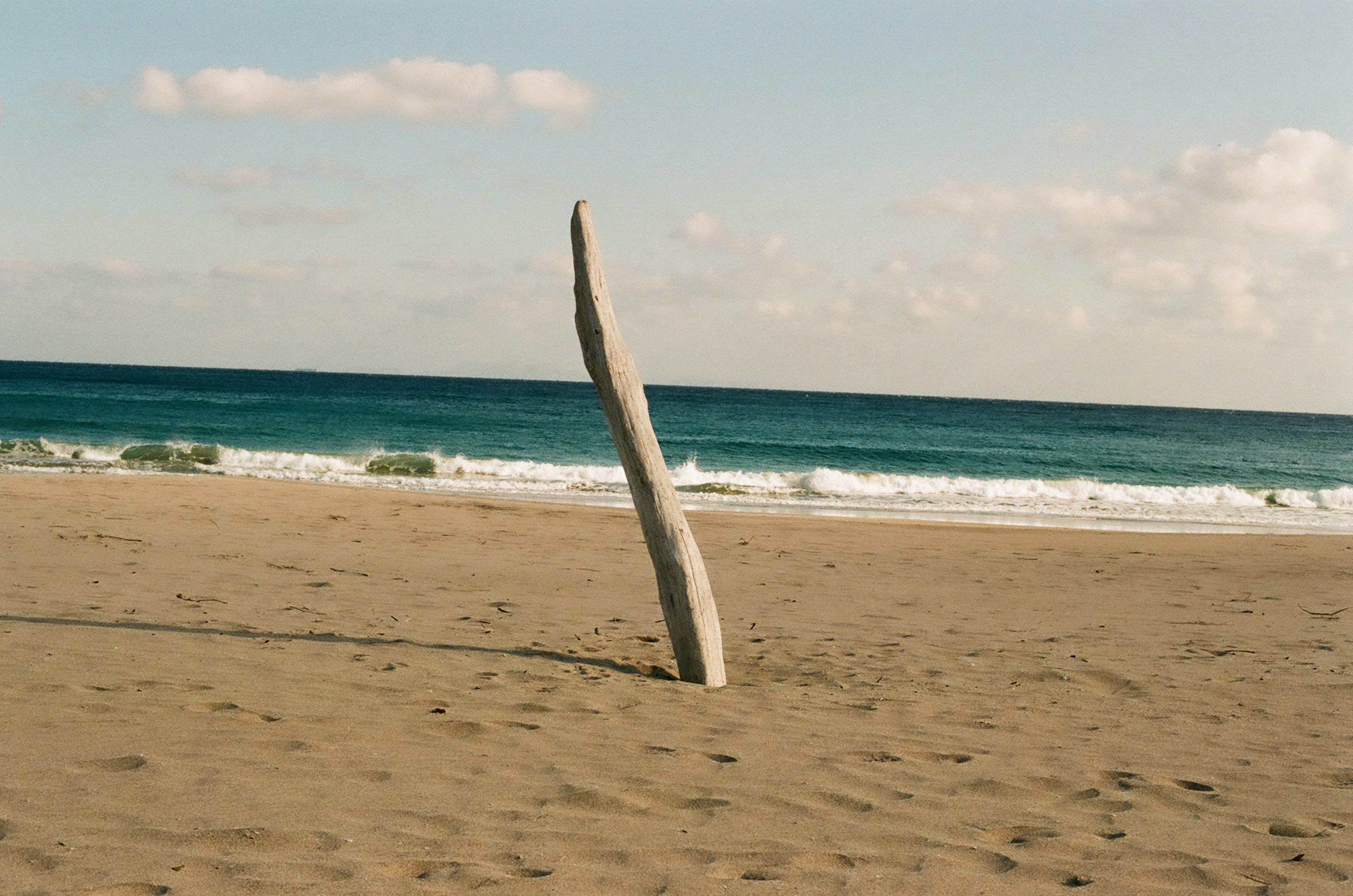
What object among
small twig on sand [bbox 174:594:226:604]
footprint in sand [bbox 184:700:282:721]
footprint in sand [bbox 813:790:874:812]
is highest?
footprint in sand [bbox 813:790:874:812]

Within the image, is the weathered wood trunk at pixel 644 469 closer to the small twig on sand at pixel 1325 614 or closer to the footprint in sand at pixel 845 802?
the footprint in sand at pixel 845 802

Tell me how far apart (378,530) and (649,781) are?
859cm

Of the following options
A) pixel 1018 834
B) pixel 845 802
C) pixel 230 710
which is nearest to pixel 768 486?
pixel 230 710

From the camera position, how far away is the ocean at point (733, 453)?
70.4 feet

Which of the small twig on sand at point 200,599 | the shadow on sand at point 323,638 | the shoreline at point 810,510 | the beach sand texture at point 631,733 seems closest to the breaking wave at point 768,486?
the shoreline at point 810,510

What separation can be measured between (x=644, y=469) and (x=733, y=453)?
31359mm

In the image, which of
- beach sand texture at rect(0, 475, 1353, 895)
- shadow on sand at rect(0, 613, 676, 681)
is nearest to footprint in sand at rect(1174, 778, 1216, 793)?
beach sand texture at rect(0, 475, 1353, 895)

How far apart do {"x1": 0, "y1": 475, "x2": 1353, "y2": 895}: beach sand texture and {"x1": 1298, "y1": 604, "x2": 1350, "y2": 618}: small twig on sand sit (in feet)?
0.29

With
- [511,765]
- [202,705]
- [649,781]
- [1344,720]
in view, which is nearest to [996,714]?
[1344,720]

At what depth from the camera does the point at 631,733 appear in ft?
14.4

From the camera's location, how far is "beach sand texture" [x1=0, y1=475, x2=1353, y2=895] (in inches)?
117

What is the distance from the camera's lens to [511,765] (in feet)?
12.6

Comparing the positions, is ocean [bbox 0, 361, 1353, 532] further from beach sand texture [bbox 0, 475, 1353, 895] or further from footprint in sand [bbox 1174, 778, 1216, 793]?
footprint in sand [bbox 1174, 778, 1216, 793]

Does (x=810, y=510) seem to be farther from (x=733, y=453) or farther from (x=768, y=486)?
(x=733, y=453)
